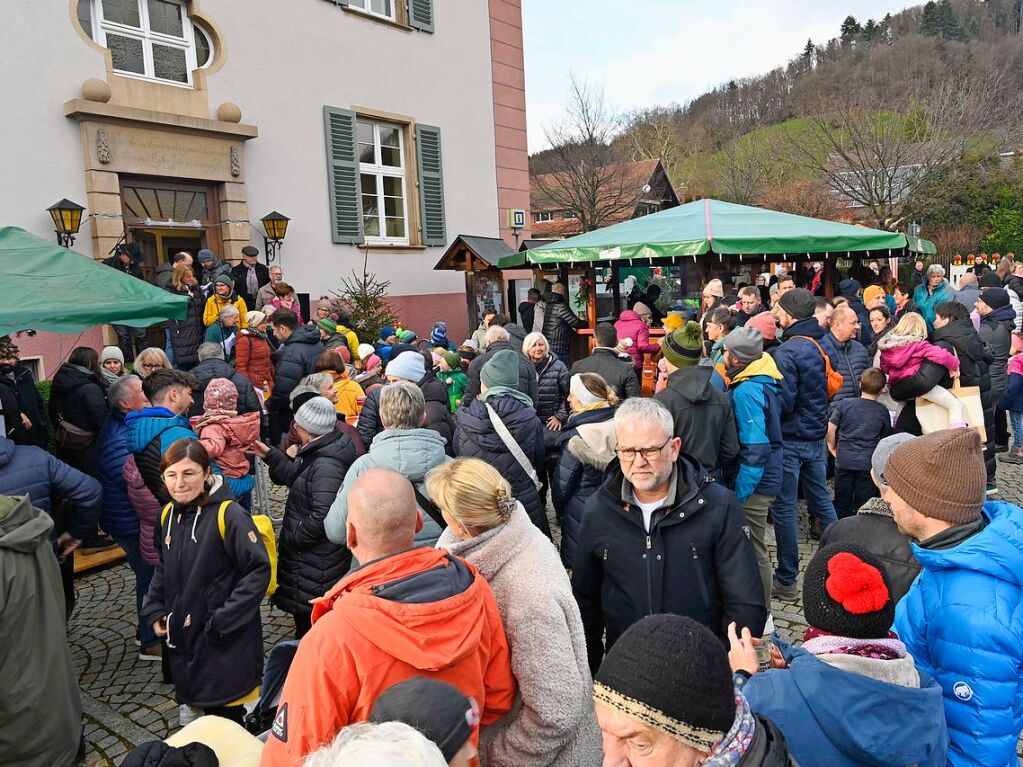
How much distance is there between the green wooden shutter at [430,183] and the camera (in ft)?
44.8

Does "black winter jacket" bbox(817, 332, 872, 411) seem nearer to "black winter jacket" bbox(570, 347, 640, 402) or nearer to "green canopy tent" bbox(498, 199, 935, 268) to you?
"black winter jacket" bbox(570, 347, 640, 402)

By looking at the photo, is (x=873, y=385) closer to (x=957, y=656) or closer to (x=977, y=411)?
(x=977, y=411)

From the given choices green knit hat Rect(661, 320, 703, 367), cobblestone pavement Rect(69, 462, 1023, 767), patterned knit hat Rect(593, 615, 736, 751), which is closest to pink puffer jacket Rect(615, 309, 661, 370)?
cobblestone pavement Rect(69, 462, 1023, 767)

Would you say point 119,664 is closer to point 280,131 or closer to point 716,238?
point 716,238

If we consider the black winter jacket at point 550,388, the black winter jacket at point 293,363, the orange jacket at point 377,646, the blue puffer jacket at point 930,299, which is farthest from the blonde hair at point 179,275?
the blue puffer jacket at point 930,299

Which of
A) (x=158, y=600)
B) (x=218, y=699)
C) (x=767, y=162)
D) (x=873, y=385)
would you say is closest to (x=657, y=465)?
(x=218, y=699)

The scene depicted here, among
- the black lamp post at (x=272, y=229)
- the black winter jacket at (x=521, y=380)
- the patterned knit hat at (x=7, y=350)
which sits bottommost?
the black winter jacket at (x=521, y=380)

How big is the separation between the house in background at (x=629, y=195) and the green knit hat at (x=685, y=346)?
81.6 feet

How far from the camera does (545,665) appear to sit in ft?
6.84

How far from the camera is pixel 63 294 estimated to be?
409 centimetres

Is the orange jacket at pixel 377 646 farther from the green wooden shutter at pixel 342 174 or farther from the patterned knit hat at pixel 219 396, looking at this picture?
the green wooden shutter at pixel 342 174

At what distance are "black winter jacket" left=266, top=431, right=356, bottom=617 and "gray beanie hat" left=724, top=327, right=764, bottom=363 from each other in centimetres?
232

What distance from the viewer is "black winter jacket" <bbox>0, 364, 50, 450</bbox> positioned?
553 cm

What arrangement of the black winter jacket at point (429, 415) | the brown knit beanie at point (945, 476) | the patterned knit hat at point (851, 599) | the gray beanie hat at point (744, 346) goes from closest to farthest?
the patterned knit hat at point (851, 599)
the brown knit beanie at point (945, 476)
the gray beanie hat at point (744, 346)
the black winter jacket at point (429, 415)
